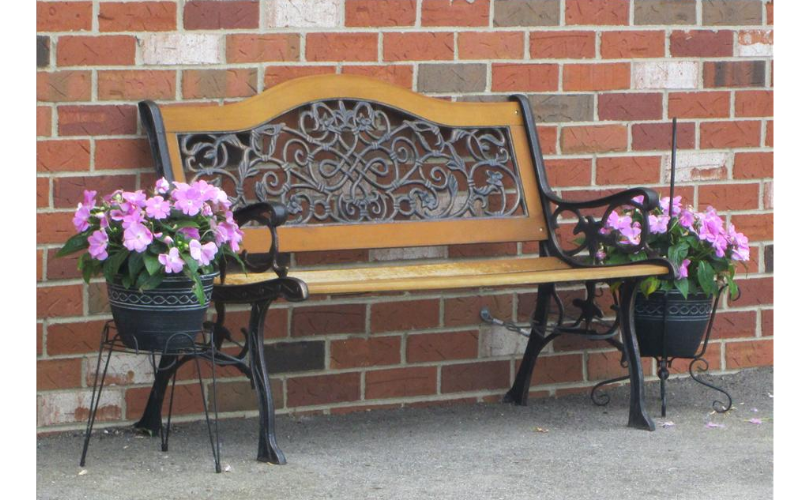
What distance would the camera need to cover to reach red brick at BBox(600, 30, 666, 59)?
481 cm

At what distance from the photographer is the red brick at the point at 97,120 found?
13.3 ft

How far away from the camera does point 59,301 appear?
13.5 feet

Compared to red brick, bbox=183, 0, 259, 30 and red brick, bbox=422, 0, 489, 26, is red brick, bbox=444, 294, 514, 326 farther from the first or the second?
red brick, bbox=183, 0, 259, 30

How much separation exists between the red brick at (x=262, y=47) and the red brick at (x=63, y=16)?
0.46 meters

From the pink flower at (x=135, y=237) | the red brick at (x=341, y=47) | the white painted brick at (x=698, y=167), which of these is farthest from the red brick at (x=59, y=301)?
the white painted brick at (x=698, y=167)

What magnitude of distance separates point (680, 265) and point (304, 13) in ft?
5.04

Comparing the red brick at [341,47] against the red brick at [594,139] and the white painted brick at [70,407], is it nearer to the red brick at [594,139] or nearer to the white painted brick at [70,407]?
the red brick at [594,139]

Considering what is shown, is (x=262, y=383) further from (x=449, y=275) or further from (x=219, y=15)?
(x=219, y=15)

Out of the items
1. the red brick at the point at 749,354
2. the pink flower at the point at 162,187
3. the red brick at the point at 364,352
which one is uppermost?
the pink flower at the point at 162,187

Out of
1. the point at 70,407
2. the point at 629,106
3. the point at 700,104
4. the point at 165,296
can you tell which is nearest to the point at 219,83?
the point at 165,296

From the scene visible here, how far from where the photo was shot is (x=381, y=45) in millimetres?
4477

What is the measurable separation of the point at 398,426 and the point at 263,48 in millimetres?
1356
